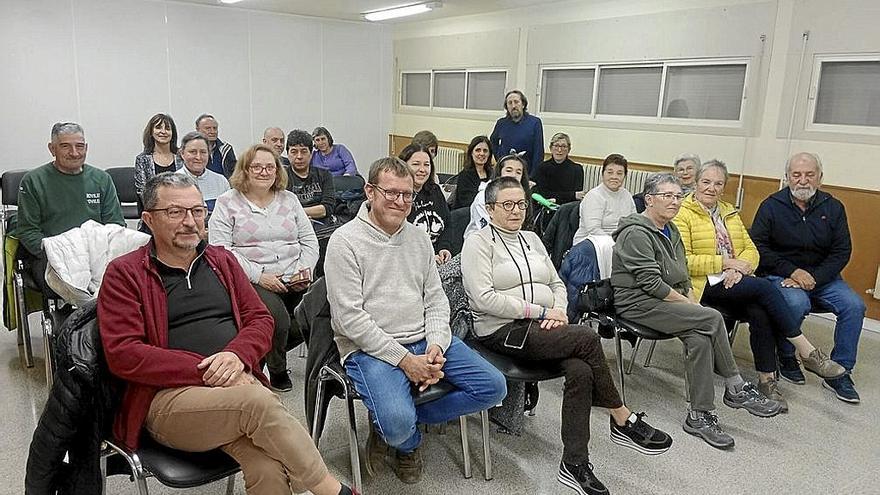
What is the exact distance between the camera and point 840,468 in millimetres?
2623

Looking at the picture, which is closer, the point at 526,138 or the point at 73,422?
the point at 73,422

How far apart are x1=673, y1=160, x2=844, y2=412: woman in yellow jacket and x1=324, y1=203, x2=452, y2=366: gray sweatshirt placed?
1592 millimetres

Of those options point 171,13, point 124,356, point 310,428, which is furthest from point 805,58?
point 171,13

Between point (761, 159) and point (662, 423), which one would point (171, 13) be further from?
point (662, 423)

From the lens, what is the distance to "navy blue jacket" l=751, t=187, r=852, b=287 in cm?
346

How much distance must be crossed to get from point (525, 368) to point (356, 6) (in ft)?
18.9

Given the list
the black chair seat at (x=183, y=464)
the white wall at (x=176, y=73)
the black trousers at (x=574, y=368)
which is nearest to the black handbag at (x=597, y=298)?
the black trousers at (x=574, y=368)

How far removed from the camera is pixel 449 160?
7902mm

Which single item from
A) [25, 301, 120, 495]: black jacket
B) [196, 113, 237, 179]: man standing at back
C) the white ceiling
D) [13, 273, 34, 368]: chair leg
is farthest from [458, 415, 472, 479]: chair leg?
the white ceiling

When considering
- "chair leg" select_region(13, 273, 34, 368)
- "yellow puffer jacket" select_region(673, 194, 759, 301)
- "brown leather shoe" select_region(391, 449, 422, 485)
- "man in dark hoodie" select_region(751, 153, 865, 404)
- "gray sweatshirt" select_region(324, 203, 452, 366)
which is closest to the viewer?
"gray sweatshirt" select_region(324, 203, 452, 366)

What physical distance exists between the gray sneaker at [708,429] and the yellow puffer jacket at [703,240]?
635 millimetres

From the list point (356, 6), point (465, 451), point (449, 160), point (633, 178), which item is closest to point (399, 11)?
point (356, 6)

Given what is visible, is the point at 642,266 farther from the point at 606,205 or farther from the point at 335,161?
the point at 335,161

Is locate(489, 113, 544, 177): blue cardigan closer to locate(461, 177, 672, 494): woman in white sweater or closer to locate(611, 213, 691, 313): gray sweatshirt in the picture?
locate(611, 213, 691, 313): gray sweatshirt
